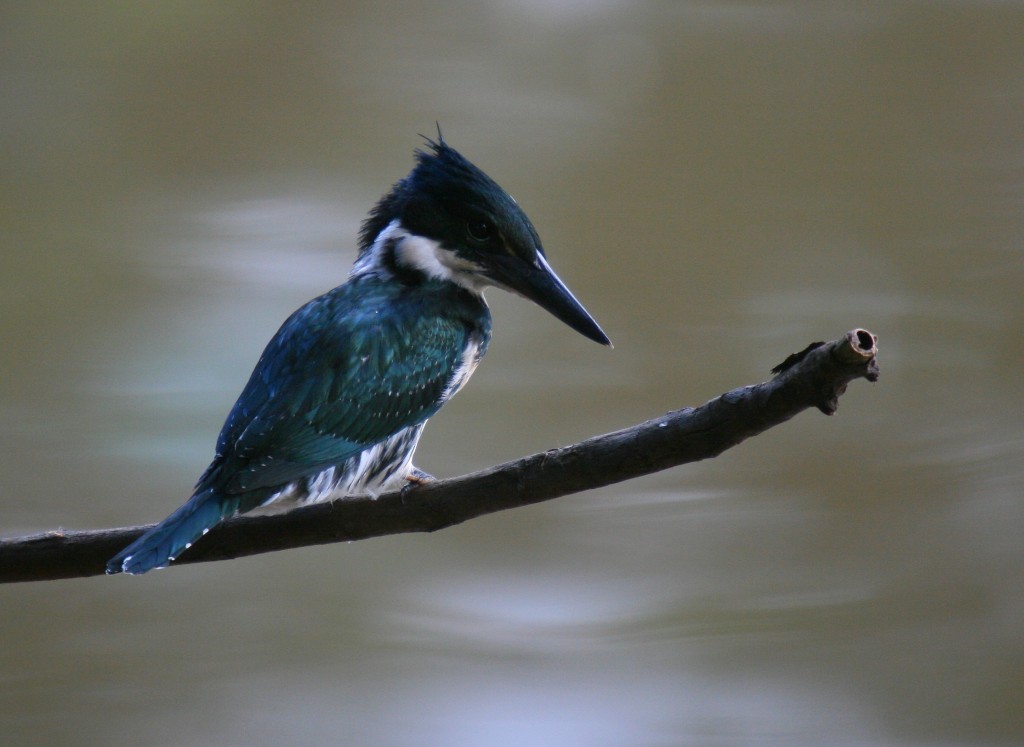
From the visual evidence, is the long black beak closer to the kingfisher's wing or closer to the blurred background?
the kingfisher's wing

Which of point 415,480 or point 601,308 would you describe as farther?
point 601,308

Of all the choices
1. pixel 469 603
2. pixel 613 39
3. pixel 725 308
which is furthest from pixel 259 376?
pixel 613 39

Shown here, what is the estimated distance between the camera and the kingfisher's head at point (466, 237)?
4.84ft

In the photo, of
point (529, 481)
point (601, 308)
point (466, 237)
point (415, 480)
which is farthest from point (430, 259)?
point (601, 308)

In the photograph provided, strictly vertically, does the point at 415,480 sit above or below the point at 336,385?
below

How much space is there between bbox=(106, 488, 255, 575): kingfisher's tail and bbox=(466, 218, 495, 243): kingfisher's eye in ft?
1.52

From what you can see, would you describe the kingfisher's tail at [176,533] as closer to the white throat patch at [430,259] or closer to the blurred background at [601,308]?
the white throat patch at [430,259]

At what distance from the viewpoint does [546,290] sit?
1467 millimetres

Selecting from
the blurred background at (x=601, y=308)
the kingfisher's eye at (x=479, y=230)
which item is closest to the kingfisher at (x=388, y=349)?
the kingfisher's eye at (x=479, y=230)

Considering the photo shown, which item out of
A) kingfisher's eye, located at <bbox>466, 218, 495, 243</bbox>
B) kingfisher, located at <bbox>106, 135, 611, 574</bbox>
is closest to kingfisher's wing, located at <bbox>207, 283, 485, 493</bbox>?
kingfisher, located at <bbox>106, 135, 611, 574</bbox>

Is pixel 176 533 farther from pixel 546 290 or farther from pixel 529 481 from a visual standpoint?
pixel 546 290

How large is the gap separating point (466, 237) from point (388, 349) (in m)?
0.19

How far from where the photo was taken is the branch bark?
104cm

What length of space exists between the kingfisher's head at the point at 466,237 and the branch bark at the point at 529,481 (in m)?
0.22
